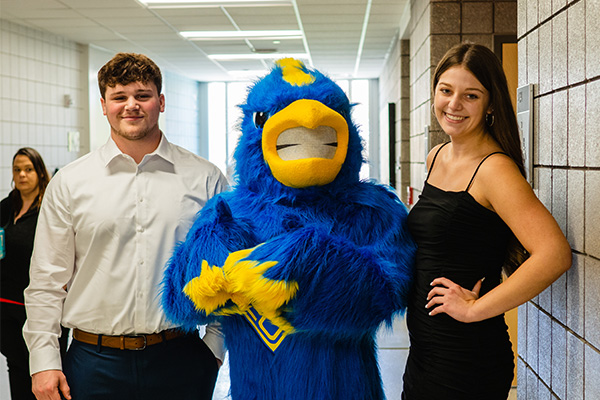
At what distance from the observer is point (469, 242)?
142 cm

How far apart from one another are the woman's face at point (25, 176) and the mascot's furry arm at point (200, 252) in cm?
197

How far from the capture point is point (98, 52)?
8.06 metres

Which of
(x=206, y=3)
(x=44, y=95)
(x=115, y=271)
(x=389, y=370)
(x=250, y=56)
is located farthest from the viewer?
(x=250, y=56)

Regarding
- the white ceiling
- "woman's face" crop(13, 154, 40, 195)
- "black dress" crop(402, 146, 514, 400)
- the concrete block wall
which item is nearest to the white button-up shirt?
"black dress" crop(402, 146, 514, 400)

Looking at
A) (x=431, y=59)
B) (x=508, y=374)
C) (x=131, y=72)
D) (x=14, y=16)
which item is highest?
(x=14, y=16)

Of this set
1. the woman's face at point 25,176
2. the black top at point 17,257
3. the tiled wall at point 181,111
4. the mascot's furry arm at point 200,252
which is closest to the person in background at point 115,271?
the mascot's furry arm at point 200,252

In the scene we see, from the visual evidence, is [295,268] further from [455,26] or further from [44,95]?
[44,95]

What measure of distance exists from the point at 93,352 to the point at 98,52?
283 inches

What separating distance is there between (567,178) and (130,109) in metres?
1.22

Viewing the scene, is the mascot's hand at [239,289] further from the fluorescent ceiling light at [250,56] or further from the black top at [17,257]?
the fluorescent ceiling light at [250,56]

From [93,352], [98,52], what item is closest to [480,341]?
[93,352]

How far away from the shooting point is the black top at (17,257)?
9.33 ft

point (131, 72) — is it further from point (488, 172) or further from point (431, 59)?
point (431, 59)

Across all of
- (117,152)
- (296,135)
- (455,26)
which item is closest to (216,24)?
(455,26)
